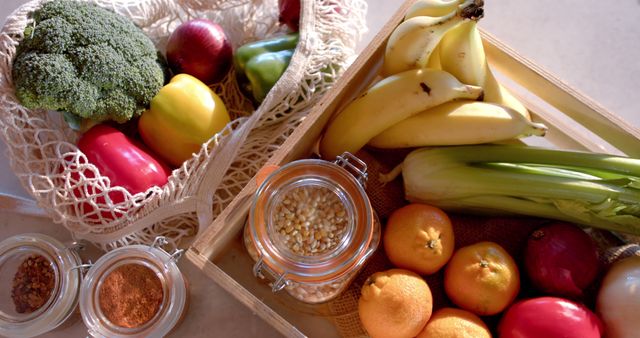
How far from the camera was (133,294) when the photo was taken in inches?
30.9

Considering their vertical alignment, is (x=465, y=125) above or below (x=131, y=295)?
above

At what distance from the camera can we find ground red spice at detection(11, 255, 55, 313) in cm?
81

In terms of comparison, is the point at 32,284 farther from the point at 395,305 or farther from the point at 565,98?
the point at 565,98

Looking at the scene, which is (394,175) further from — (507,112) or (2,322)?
(2,322)

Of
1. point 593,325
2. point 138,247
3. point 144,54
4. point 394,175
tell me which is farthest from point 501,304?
point 144,54

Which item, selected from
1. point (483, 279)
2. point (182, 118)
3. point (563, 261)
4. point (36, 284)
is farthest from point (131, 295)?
point (563, 261)

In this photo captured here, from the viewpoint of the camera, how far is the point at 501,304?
2.36 ft

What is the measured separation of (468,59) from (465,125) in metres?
0.09

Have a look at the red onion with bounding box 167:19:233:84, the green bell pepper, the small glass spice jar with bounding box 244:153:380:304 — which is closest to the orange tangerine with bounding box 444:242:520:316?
the small glass spice jar with bounding box 244:153:380:304

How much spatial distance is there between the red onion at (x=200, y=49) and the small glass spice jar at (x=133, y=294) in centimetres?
29

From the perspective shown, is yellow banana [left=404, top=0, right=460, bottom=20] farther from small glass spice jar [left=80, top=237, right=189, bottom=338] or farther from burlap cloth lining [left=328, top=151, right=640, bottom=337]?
small glass spice jar [left=80, top=237, right=189, bottom=338]

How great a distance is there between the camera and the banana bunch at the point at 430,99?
725 millimetres

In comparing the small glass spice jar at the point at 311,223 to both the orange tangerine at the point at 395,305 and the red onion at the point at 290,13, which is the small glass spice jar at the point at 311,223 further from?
the red onion at the point at 290,13

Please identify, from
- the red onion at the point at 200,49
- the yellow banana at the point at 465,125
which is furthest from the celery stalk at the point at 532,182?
the red onion at the point at 200,49
